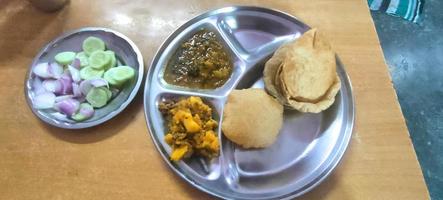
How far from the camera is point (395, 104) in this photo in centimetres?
133

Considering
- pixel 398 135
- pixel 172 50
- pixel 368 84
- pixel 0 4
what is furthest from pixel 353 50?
pixel 0 4

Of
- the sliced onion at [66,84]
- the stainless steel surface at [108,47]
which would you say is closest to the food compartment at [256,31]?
the stainless steel surface at [108,47]

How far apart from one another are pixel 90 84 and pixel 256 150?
632 millimetres

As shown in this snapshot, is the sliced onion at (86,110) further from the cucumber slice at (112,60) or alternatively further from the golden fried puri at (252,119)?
the golden fried puri at (252,119)

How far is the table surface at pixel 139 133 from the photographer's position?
3.98 feet

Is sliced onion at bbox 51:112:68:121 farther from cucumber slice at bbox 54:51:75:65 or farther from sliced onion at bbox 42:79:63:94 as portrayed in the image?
cucumber slice at bbox 54:51:75:65

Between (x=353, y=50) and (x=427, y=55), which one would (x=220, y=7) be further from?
(x=427, y=55)

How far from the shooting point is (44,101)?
4.32ft

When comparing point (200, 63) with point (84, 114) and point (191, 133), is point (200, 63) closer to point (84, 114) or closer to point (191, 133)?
point (191, 133)

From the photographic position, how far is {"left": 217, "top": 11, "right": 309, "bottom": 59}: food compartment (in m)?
1.42

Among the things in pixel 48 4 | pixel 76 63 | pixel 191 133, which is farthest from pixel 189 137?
pixel 48 4

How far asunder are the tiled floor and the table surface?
1.04 m

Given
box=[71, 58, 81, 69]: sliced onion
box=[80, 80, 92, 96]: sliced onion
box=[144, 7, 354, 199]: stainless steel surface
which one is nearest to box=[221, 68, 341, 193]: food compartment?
box=[144, 7, 354, 199]: stainless steel surface

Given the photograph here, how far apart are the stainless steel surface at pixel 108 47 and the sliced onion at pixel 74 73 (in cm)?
13
